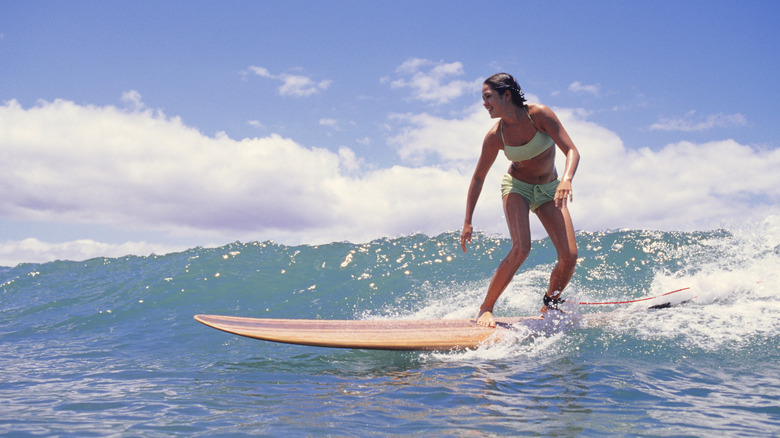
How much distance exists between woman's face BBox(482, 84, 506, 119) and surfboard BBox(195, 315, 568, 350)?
6.72ft

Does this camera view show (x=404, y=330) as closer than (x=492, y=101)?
No

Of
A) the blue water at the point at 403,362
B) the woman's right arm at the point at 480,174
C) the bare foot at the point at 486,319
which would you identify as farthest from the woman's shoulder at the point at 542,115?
the blue water at the point at 403,362

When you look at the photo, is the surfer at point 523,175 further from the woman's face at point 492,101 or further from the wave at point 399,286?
the wave at point 399,286

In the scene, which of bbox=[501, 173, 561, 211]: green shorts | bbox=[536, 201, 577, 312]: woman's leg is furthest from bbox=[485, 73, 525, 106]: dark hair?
bbox=[536, 201, 577, 312]: woman's leg

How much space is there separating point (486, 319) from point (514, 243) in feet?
2.68

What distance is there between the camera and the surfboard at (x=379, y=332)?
4.88 metres

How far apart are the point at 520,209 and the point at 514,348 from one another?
4.29ft

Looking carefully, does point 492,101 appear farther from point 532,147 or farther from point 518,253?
point 518,253

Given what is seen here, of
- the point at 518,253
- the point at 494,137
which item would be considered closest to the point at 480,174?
the point at 494,137

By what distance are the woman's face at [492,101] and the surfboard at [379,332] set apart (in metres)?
2.05

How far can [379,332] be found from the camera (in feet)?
16.7

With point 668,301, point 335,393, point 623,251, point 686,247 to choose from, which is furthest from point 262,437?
point 686,247

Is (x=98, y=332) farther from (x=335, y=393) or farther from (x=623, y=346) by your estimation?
(x=623, y=346)

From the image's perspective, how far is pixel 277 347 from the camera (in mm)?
5812
